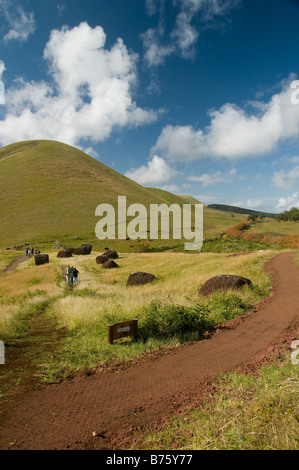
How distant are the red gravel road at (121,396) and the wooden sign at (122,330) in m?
1.27

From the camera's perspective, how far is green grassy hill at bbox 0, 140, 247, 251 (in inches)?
3305

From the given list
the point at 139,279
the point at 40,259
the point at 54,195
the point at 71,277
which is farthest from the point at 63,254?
the point at 54,195

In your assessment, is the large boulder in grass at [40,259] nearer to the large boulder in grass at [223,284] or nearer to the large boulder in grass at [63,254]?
the large boulder in grass at [63,254]

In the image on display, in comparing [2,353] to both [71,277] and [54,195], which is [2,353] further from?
[54,195]

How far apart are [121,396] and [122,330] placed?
288 cm

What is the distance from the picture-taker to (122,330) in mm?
8461

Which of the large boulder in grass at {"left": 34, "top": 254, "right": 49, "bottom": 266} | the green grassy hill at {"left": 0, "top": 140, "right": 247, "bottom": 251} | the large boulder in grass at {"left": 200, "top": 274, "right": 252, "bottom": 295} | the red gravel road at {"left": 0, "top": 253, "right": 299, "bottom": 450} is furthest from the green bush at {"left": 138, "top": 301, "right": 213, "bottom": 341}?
the green grassy hill at {"left": 0, "top": 140, "right": 247, "bottom": 251}

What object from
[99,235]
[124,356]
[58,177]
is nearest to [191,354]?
[124,356]

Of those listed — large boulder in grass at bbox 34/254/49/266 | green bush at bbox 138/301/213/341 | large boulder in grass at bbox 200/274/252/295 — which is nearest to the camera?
green bush at bbox 138/301/213/341

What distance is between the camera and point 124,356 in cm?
755

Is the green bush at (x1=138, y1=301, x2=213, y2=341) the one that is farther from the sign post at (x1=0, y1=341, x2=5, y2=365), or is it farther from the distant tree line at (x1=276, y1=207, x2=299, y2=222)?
the distant tree line at (x1=276, y1=207, x2=299, y2=222)

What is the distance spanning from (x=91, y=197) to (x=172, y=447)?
12044 cm

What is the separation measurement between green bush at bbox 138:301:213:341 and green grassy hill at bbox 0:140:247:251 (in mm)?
58768

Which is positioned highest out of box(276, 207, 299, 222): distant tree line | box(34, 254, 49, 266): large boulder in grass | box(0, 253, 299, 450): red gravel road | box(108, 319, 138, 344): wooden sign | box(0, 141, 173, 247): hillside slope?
box(0, 141, 173, 247): hillside slope
